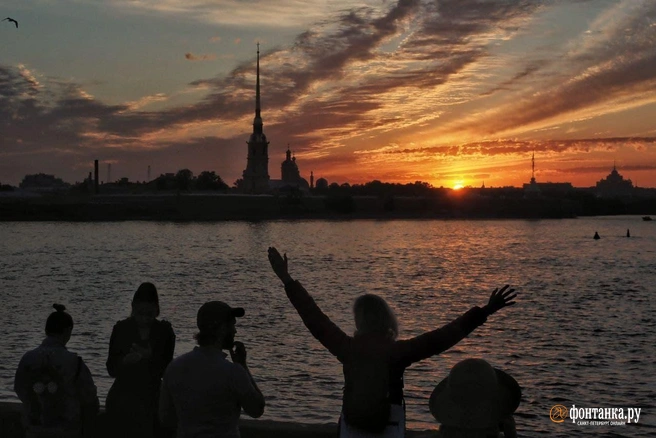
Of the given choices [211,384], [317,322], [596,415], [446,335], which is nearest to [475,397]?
[446,335]

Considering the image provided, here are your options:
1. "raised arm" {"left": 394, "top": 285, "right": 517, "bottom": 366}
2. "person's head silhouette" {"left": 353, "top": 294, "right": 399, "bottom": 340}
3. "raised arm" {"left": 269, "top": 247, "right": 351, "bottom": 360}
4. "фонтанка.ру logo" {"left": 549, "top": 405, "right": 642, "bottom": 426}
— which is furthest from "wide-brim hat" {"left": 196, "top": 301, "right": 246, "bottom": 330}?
"фонтанка.ру logo" {"left": 549, "top": 405, "right": 642, "bottom": 426}

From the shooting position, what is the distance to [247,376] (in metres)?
4.24

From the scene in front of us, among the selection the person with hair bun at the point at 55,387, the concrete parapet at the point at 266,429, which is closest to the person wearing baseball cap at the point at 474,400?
the concrete parapet at the point at 266,429

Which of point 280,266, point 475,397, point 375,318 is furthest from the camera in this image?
point 280,266

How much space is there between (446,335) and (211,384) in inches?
48.9

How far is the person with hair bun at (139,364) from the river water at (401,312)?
8.21 metres

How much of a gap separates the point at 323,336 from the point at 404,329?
73.3 ft

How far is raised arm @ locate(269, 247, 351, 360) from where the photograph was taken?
4.09m

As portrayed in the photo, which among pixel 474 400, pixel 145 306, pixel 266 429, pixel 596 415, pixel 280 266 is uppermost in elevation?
pixel 280 266

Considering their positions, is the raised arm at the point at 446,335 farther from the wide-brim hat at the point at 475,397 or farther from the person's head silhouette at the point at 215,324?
the person's head silhouette at the point at 215,324

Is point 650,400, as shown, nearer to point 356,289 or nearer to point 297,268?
point 356,289

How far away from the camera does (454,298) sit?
37344mm

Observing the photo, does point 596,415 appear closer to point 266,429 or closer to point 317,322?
point 266,429

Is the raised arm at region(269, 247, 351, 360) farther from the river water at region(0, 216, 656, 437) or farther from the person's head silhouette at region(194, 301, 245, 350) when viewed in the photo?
the river water at region(0, 216, 656, 437)
